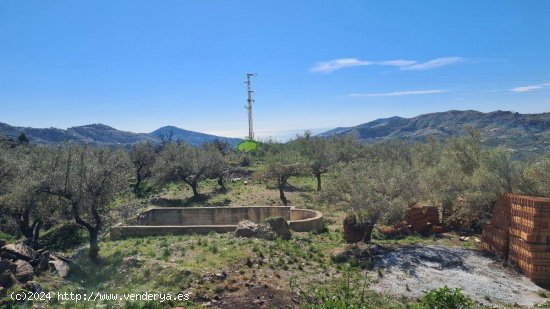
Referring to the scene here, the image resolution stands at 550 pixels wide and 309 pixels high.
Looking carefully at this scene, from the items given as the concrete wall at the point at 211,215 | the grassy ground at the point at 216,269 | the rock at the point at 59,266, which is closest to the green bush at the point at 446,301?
the grassy ground at the point at 216,269

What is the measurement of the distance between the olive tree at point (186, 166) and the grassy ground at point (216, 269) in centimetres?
1596

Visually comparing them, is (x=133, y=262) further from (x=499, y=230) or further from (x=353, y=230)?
(x=499, y=230)

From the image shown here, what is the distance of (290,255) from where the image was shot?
50.1 feet

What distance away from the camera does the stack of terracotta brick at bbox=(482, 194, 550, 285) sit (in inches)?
502

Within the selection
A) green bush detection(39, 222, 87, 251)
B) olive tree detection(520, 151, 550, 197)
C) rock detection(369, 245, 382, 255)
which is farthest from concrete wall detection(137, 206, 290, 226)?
olive tree detection(520, 151, 550, 197)

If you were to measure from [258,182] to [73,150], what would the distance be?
974 inches

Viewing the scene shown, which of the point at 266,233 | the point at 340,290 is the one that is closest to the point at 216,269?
the point at 340,290

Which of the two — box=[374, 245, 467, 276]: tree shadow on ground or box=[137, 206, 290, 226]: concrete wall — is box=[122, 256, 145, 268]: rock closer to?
box=[374, 245, 467, 276]: tree shadow on ground

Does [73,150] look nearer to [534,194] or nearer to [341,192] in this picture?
[341,192]

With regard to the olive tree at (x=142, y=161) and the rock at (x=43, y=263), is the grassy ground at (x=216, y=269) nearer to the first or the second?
the rock at (x=43, y=263)

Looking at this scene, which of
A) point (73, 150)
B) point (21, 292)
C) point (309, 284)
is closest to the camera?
point (21, 292)

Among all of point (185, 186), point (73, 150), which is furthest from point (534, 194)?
point (185, 186)

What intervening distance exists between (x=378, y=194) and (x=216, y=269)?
8123mm

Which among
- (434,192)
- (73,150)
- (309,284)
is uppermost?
(73,150)
